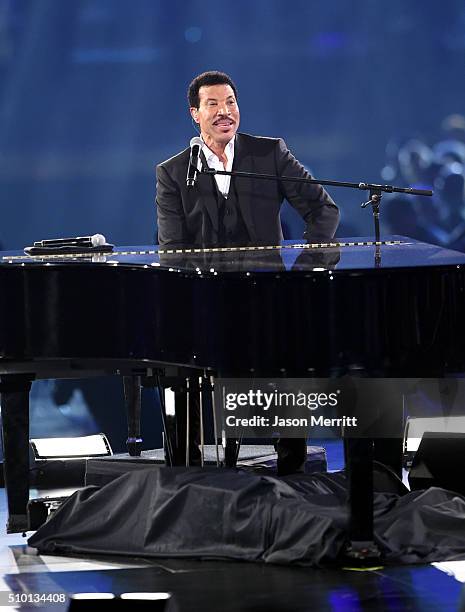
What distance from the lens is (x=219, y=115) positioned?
20.6 ft

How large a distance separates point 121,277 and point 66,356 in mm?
329

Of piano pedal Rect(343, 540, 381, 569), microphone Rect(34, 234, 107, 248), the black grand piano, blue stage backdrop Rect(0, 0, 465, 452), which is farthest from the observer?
blue stage backdrop Rect(0, 0, 465, 452)

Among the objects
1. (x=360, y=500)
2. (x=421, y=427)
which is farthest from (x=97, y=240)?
(x=421, y=427)

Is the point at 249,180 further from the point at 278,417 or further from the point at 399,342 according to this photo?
the point at 399,342

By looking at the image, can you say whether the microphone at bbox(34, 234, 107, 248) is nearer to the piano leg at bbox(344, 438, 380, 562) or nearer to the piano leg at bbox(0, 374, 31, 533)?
the piano leg at bbox(0, 374, 31, 533)

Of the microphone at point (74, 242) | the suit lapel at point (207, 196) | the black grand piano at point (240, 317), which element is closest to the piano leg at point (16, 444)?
the black grand piano at point (240, 317)

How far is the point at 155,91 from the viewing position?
7.31 meters

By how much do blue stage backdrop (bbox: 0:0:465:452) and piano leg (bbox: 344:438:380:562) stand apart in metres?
3.22

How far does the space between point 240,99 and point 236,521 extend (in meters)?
3.43

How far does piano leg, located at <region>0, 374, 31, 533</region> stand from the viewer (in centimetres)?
493

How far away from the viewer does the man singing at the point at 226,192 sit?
6199 mm

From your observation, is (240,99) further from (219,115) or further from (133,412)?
(133,412)

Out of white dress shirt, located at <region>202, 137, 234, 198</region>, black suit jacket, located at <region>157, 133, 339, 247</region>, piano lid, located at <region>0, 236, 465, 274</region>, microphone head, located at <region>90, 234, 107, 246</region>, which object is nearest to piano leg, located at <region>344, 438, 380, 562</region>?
piano lid, located at <region>0, 236, 465, 274</region>

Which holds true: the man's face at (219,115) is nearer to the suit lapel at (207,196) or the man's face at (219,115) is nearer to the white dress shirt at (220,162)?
the white dress shirt at (220,162)
